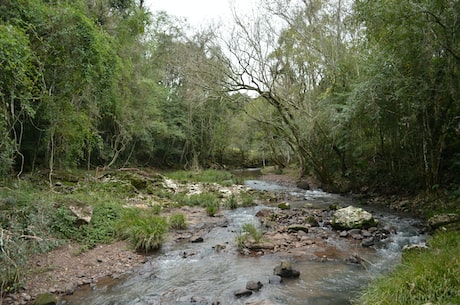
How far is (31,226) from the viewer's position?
532 cm

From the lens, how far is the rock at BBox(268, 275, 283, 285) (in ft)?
18.1

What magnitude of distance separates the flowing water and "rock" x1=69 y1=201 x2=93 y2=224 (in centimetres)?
207

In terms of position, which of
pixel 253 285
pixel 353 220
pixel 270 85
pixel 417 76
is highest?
pixel 270 85

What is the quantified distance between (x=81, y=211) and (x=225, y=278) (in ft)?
13.8

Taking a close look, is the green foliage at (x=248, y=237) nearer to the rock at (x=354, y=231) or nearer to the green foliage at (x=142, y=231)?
the green foliage at (x=142, y=231)

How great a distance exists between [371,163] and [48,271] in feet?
50.9

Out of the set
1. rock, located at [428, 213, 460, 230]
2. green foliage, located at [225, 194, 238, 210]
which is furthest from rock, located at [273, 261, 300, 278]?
green foliage, located at [225, 194, 238, 210]

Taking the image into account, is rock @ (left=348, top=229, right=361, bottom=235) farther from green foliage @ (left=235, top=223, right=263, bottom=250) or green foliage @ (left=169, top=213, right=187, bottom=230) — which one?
green foliage @ (left=169, top=213, right=187, bottom=230)

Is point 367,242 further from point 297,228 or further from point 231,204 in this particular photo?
point 231,204

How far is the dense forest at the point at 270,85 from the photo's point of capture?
7434 mm

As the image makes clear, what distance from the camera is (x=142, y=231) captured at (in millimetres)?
7508

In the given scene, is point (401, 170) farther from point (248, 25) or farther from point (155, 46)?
point (155, 46)

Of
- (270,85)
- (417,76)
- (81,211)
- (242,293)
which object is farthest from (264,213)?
(270,85)

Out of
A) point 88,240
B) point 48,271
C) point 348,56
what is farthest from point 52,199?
point 348,56
